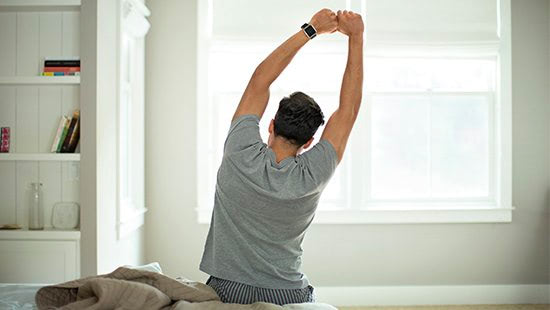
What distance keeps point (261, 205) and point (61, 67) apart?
241 centimetres

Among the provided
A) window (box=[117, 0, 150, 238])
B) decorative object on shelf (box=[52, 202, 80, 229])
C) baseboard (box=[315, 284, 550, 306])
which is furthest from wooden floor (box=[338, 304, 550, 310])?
decorative object on shelf (box=[52, 202, 80, 229])

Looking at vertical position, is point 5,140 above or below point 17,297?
above

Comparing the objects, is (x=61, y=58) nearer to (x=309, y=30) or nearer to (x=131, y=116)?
(x=131, y=116)

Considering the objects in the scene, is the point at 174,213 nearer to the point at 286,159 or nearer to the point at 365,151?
the point at 365,151

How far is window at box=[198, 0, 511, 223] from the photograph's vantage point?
17.7 feet

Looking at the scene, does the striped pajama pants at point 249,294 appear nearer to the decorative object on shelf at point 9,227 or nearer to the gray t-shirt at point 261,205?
the gray t-shirt at point 261,205

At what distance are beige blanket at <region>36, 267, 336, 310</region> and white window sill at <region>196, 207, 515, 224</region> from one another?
3.48 metres

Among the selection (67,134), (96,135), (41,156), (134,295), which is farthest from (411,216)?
(134,295)

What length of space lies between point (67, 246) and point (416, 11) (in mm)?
3147

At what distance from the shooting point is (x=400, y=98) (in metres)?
5.54

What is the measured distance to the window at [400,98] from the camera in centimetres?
540

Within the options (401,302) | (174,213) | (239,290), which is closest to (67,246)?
(174,213)

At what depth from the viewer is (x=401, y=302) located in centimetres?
550

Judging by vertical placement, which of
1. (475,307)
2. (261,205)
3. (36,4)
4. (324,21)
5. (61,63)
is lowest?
(475,307)
